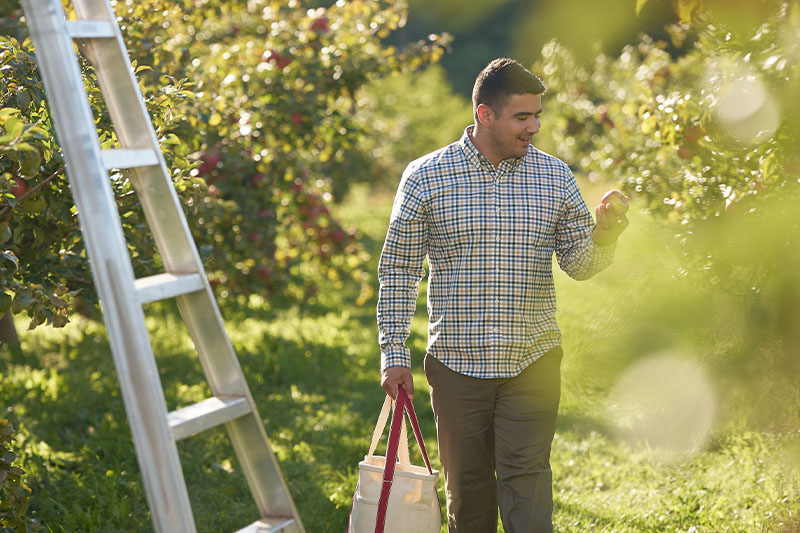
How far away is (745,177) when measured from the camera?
3.41 meters

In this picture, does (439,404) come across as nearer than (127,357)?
No

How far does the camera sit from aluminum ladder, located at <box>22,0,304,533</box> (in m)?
2.26

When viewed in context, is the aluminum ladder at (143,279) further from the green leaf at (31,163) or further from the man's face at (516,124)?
the man's face at (516,124)

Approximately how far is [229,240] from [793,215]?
4548 millimetres

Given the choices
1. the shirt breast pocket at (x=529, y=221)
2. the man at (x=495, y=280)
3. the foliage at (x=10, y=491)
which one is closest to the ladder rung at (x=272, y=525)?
the man at (x=495, y=280)

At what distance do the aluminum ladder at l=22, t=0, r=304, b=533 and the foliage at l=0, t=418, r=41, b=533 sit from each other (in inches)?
32.1

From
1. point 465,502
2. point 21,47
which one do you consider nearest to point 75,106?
point 21,47

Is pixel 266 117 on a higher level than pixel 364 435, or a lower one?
higher

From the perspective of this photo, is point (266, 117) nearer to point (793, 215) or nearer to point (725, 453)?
point (725, 453)

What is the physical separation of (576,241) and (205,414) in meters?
1.38

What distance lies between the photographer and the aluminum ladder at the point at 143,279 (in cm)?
226

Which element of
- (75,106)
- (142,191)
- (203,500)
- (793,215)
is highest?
(75,106)

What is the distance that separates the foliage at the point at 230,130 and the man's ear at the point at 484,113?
1.13 meters

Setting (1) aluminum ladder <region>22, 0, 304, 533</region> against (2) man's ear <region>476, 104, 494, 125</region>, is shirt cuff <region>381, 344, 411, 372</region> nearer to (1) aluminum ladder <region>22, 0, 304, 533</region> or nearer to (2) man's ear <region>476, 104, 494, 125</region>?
(1) aluminum ladder <region>22, 0, 304, 533</region>
